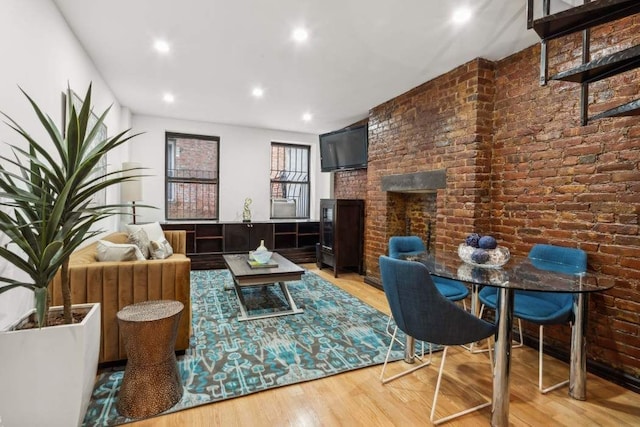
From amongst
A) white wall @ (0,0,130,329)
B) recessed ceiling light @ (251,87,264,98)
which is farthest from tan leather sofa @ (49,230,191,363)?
recessed ceiling light @ (251,87,264,98)

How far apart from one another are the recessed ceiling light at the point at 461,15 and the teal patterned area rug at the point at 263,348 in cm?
268

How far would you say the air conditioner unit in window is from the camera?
6468 mm

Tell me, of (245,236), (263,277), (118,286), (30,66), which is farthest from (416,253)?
(245,236)

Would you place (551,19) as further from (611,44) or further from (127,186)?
(127,186)

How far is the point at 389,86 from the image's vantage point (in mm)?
3973

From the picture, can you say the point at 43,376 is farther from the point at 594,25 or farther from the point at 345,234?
the point at 345,234

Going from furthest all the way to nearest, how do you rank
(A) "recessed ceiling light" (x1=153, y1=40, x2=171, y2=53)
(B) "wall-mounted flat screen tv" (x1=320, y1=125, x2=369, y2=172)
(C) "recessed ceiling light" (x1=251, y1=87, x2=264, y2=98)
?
1. (B) "wall-mounted flat screen tv" (x1=320, y1=125, x2=369, y2=172)
2. (C) "recessed ceiling light" (x1=251, y1=87, x2=264, y2=98)
3. (A) "recessed ceiling light" (x1=153, y1=40, x2=171, y2=53)

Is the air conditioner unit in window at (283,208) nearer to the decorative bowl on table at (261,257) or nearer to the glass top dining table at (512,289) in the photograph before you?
the decorative bowl on table at (261,257)

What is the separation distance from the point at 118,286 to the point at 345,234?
137 inches

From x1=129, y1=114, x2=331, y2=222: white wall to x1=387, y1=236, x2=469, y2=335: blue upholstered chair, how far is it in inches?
147

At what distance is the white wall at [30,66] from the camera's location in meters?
1.78

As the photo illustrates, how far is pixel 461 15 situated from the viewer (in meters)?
2.41

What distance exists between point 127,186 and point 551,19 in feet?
15.3

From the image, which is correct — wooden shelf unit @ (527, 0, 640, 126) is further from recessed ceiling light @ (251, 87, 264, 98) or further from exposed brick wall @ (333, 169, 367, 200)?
exposed brick wall @ (333, 169, 367, 200)
